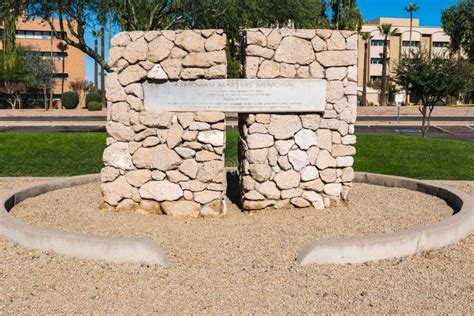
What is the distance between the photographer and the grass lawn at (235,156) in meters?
10.8

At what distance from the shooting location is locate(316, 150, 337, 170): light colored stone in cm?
689

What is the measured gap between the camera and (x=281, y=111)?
666 centimetres

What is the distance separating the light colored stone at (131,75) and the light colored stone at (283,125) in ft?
5.97

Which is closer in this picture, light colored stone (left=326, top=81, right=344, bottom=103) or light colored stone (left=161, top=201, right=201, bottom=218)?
light colored stone (left=161, top=201, right=201, bottom=218)

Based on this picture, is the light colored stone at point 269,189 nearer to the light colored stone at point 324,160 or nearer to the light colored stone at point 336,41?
the light colored stone at point 324,160

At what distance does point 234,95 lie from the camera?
6559 mm

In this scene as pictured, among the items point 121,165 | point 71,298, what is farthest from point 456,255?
point 121,165

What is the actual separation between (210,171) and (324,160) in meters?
1.59

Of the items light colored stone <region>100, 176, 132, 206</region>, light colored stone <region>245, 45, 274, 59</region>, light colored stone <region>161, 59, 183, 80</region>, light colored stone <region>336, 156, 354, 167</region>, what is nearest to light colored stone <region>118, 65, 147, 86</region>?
light colored stone <region>161, 59, 183, 80</region>

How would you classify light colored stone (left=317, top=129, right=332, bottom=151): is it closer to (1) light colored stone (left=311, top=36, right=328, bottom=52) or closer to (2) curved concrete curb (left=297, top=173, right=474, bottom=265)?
(1) light colored stone (left=311, top=36, right=328, bottom=52)

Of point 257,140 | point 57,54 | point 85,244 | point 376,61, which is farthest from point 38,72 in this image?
point 85,244

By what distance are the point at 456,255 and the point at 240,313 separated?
2613 mm

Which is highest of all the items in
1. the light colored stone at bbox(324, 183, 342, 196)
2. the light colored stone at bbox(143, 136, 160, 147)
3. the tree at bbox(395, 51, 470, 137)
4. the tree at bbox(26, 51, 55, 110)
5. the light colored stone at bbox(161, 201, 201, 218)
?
the tree at bbox(26, 51, 55, 110)

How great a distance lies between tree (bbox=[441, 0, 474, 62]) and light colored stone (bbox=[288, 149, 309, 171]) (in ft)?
154
